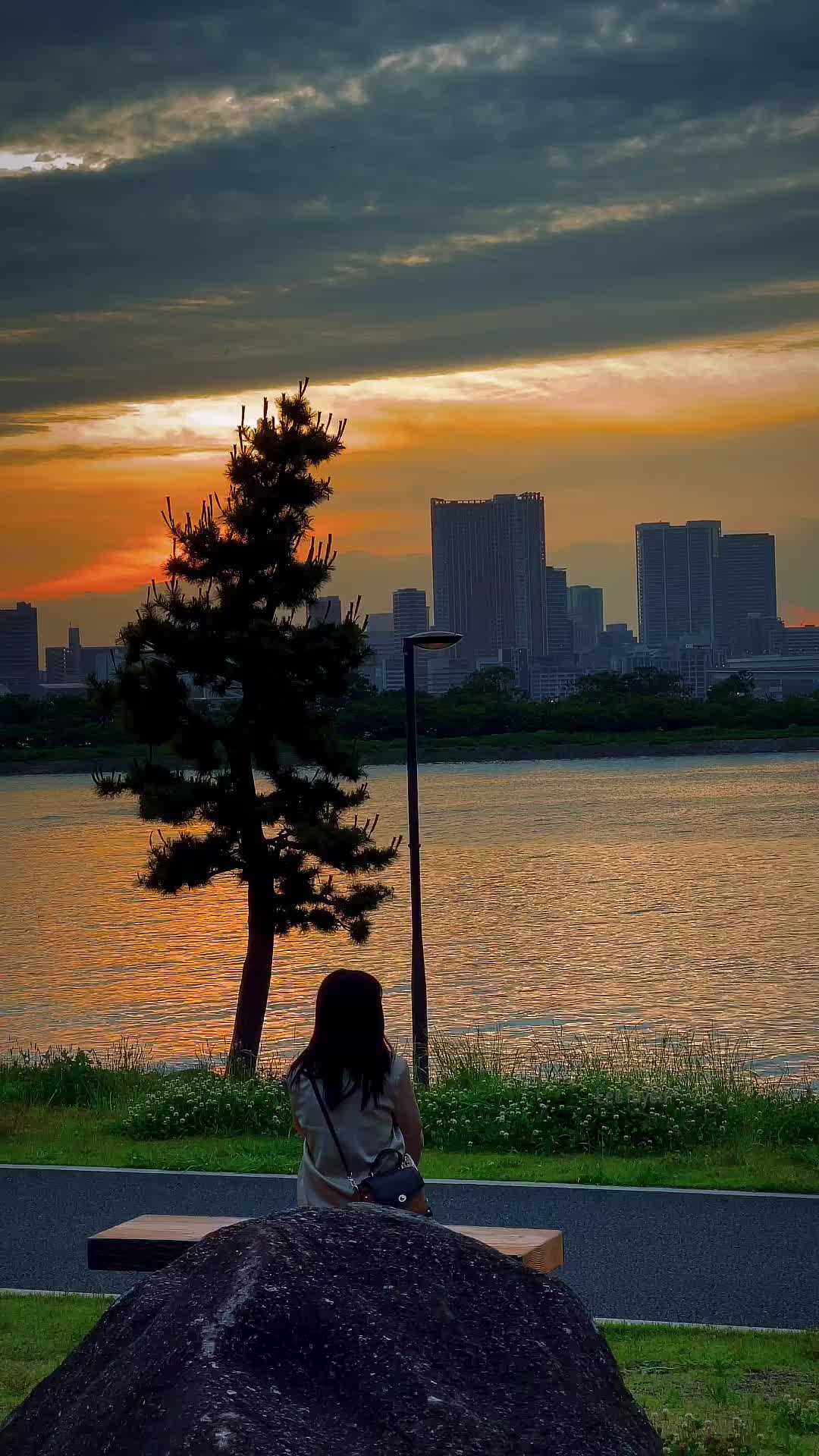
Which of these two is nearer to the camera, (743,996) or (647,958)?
(743,996)

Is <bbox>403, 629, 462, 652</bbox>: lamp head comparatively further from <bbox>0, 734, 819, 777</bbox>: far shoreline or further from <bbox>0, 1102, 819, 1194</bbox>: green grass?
<bbox>0, 734, 819, 777</bbox>: far shoreline

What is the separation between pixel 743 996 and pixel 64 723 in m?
92.9

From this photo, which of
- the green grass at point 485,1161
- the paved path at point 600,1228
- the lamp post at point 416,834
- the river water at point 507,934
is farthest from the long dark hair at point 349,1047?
the river water at point 507,934

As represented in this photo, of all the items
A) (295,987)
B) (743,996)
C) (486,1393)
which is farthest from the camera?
(295,987)

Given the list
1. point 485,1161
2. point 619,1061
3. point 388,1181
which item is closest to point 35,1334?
point 388,1181

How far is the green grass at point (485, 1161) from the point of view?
9383 millimetres

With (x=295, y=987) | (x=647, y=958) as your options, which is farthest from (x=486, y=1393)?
(x=647, y=958)

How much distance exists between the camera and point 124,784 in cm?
1866

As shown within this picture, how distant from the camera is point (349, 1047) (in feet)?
15.5

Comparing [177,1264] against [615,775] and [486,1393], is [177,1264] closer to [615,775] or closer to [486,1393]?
[486,1393]

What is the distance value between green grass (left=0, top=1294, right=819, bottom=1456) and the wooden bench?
2.06 feet

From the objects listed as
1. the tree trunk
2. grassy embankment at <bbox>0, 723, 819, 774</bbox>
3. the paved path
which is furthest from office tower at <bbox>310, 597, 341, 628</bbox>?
grassy embankment at <bbox>0, 723, 819, 774</bbox>

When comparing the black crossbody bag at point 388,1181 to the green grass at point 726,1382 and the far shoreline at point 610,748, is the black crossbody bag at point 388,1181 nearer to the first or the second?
the green grass at point 726,1382

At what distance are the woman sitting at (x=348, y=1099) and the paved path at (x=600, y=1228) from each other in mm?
2779
